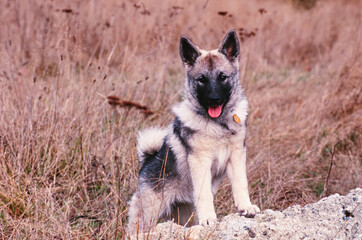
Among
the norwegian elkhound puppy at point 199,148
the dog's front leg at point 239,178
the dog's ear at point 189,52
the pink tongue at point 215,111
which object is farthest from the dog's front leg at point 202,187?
the dog's ear at point 189,52

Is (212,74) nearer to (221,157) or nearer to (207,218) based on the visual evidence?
(221,157)

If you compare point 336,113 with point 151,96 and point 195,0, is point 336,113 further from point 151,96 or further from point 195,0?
point 195,0

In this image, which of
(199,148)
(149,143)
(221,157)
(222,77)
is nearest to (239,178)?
(221,157)

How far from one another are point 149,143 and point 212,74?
887 millimetres

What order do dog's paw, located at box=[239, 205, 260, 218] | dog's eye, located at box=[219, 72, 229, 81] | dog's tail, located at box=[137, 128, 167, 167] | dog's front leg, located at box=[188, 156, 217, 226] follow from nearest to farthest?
dog's paw, located at box=[239, 205, 260, 218]
dog's front leg, located at box=[188, 156, 217, 226]
dog's eye, located at box=[219, 72, 229, 81]
dog's tail, located at box=[137, 128, 167, 167]

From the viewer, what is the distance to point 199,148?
328 centimetres

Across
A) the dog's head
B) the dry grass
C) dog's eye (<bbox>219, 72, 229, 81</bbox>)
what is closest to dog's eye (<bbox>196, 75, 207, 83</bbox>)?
the dog's head

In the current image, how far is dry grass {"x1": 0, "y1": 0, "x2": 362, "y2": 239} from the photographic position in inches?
135

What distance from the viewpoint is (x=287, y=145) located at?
17.2 ft

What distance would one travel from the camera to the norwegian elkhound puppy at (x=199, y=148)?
10.7 feet

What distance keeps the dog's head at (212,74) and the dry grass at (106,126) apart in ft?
3.02

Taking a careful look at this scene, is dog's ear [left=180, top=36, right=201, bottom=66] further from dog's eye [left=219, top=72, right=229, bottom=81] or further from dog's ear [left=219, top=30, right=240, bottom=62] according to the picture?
dog's eye [left=219, top=72, right=229, bottom=81]

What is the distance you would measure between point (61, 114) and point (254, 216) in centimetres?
224

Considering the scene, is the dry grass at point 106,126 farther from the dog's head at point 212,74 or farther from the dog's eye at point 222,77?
the dog's eye at point 222,77
